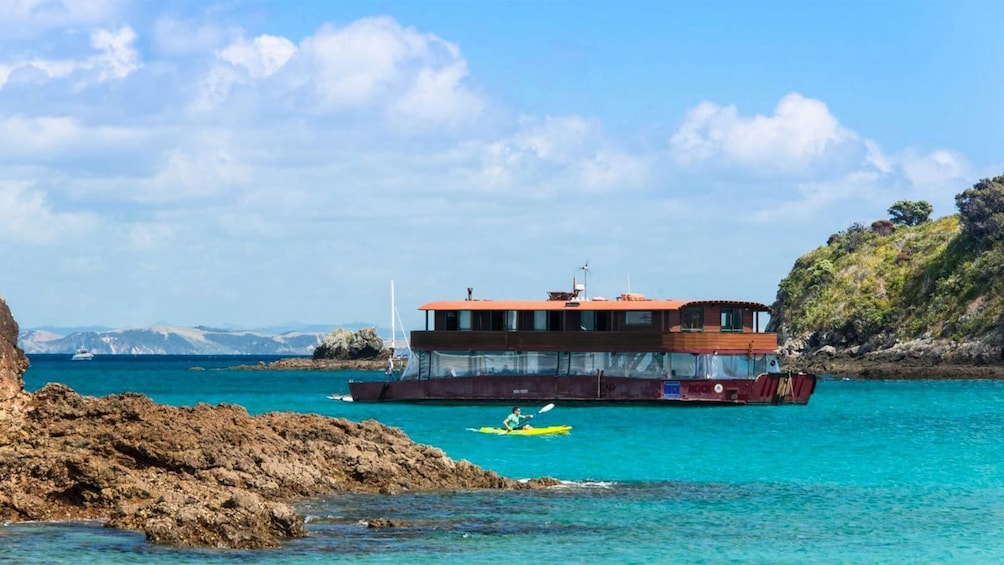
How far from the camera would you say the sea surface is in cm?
2378

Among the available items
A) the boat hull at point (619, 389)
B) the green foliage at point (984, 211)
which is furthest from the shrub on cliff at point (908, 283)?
the boat hull at point (619, 389)

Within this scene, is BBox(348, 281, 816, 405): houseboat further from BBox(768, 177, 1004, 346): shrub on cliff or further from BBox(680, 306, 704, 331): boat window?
BBox(768, 177, 1004, 346): shrub on cliff

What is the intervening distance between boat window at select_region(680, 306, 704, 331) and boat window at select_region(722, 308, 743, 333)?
1.10m

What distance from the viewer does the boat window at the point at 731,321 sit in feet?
223

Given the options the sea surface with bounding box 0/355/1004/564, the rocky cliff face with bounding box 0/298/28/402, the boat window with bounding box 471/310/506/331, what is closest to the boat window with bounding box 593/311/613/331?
the boat window with bounding box 471/310/506/331

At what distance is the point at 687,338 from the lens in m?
66.6

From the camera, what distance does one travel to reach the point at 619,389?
68.7m

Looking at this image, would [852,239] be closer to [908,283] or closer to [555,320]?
[908,283]

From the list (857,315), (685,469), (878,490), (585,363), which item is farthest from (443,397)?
(857,315)

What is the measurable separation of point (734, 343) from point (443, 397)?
1452 centimetres

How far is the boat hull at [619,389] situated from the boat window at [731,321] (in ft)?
8.31

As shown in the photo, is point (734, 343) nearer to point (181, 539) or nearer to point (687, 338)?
point (687, 338)

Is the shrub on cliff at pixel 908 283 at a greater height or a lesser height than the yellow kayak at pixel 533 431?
greater

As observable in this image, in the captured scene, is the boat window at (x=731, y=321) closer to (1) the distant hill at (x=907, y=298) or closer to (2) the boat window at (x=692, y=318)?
(2) the boat window at (x=692, y=318)
